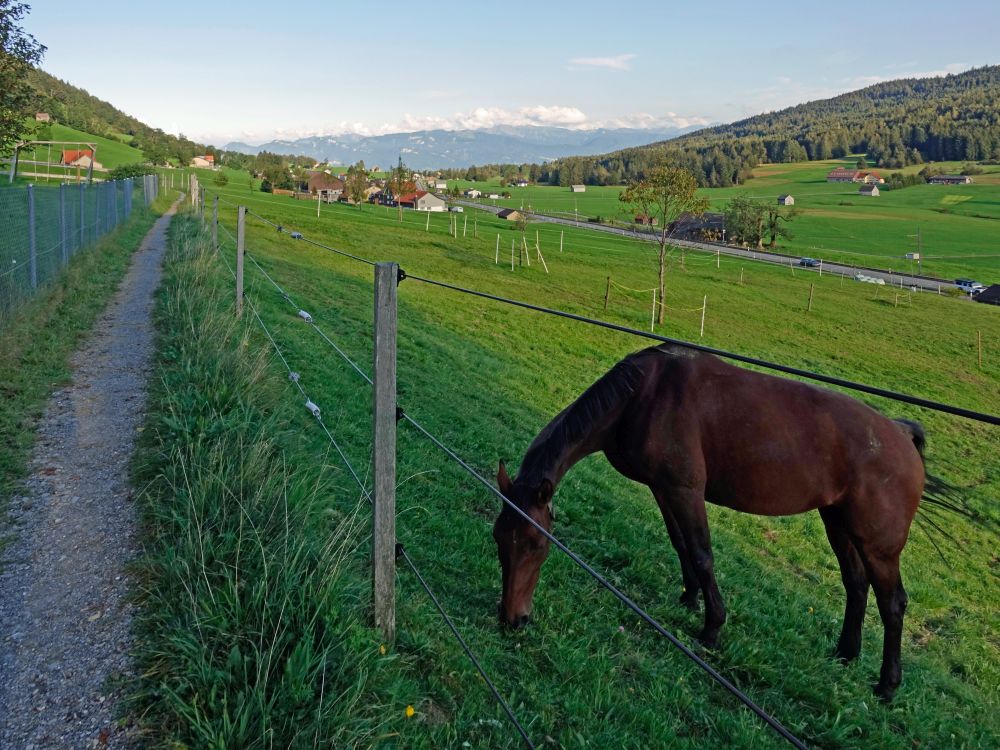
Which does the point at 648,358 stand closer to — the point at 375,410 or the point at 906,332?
the point at 375,410

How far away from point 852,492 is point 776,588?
2270mm

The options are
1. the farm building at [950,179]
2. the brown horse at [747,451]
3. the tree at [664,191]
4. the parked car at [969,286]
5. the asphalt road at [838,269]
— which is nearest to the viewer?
the brown horse at [747,451]

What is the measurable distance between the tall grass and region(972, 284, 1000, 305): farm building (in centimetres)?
5784

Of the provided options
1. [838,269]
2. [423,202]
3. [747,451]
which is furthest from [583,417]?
[423,202]

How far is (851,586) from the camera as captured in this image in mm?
5152

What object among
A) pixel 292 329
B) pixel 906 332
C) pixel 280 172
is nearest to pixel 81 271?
pixel 292 329

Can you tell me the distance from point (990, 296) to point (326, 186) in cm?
7643

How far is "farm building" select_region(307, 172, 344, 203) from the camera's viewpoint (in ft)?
299

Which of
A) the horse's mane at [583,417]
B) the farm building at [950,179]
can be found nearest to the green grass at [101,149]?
the horse's mane at [583,417]

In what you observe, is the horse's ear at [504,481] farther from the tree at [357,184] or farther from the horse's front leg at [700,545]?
the tree at [357,184]

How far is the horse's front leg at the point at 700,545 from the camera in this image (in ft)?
15.4

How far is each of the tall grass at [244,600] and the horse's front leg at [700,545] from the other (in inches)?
86.5

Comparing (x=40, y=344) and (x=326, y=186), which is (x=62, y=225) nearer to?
(x=40, y=344)

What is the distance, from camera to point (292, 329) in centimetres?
1147
